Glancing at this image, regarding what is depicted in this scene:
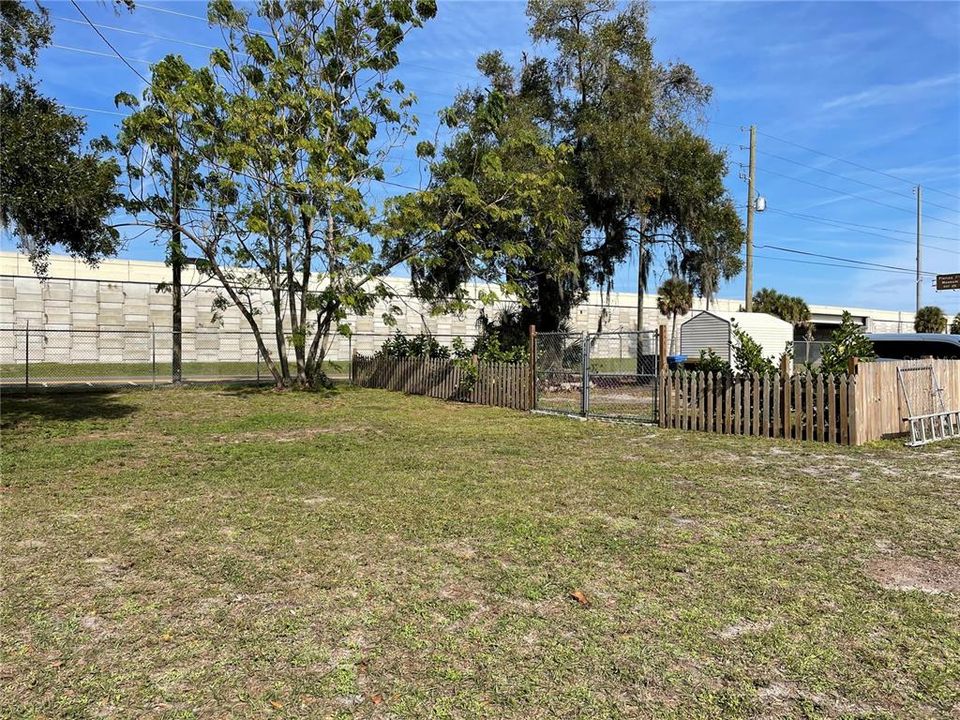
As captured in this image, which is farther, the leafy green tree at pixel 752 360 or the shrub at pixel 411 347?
the shrub at pixel 411 347

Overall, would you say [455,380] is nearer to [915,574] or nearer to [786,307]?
[915,574]

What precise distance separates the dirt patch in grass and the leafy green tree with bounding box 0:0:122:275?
12.8 meters

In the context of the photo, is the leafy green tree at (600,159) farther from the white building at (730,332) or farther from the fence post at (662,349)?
the fence post at (662,349)

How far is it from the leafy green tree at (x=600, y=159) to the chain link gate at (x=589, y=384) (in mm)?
2575

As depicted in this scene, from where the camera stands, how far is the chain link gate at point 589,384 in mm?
13297

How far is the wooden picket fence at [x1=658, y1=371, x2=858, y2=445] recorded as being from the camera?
9938 millimetres

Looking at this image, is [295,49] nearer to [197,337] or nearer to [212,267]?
[212,267]

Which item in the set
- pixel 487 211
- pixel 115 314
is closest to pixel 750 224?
pixel 487 211

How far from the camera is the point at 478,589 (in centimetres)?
404

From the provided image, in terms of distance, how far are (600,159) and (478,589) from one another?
786 inches

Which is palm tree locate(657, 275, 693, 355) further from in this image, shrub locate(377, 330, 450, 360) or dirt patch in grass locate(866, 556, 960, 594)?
dirt patch in grass locate(866, 556, 960, 594)

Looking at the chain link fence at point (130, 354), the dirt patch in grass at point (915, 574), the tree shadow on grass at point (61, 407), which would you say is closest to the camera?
the dirt patch in grass at point (915, 574)

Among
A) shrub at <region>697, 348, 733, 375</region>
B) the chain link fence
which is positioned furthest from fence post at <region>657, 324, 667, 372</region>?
the chain link fence

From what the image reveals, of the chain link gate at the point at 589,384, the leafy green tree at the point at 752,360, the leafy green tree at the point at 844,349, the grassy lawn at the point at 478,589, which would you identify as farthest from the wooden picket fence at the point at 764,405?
the grassy lawn at the point at 478,589
